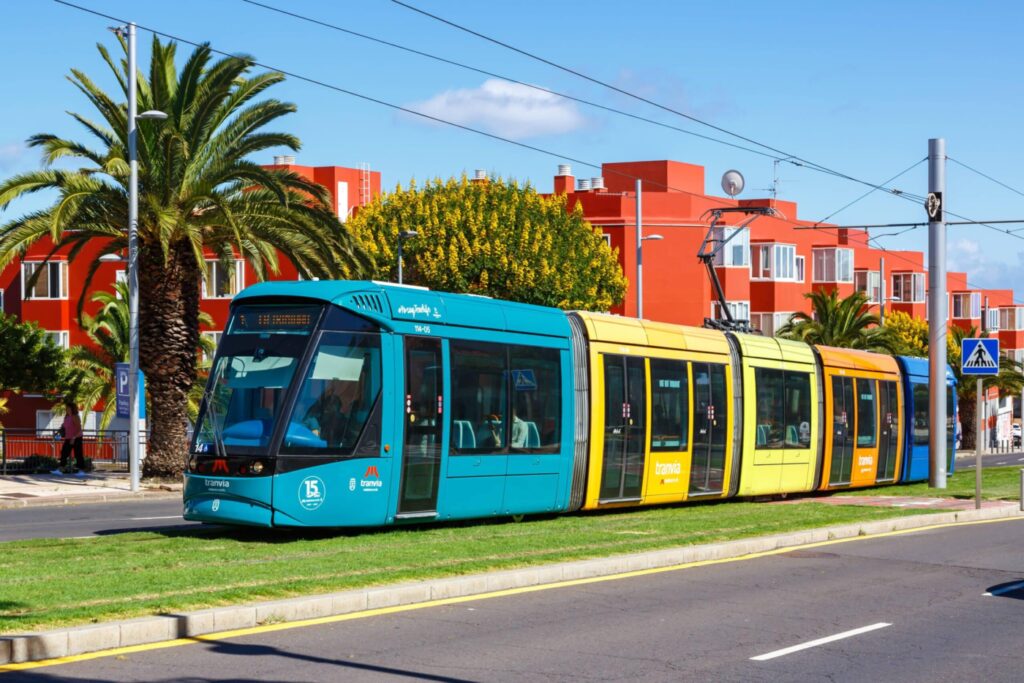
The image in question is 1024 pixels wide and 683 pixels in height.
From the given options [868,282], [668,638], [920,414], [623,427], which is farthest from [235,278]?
[668,638]

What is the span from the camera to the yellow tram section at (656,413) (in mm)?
21672

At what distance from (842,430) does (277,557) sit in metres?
18.8

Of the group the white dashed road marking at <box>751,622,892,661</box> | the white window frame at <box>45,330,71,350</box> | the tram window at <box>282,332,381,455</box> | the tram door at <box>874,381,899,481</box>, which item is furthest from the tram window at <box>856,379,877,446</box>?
the white window frame at <box>45,330,71,350</box>

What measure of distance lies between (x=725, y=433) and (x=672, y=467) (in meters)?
1.98

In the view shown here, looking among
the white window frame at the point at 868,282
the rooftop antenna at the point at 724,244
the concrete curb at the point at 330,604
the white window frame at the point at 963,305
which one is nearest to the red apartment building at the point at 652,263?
the rooftop antenna at the point at 724,244

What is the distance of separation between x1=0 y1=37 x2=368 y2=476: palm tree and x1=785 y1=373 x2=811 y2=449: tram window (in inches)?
404

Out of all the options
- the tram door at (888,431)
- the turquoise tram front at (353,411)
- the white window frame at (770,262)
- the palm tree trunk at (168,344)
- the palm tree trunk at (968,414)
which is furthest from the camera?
the palm tree trunk at (968,414)

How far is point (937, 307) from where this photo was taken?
31.2 meters

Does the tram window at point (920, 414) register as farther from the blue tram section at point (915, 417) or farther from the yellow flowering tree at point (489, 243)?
the yellow flowering tree at point (489, 243)

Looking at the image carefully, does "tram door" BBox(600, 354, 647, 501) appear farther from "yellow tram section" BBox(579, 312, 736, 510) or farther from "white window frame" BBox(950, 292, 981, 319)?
"white window frame" BBox(950, 292, 981, 319)

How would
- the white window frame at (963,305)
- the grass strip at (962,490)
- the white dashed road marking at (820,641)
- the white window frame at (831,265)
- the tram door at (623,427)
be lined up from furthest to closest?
the white window frame at (963,305) → the white window frame at (831,265) → the grass strip at (962,490) → the tram door at (623,427) → the white dashed road marking at (820,641)

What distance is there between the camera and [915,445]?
34875mm

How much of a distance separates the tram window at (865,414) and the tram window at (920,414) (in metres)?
3.10

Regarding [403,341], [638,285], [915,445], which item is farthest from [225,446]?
[638,285]
